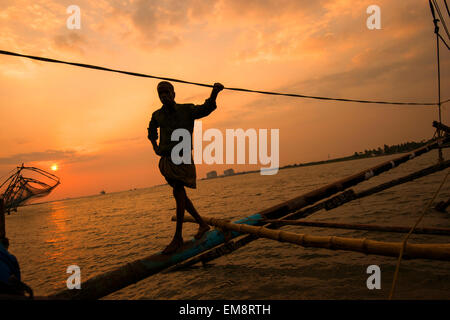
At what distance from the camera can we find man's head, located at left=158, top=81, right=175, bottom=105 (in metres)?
3.60

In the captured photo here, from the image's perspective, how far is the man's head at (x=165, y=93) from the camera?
360 centimetres

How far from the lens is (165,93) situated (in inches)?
142

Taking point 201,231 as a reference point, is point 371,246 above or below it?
above

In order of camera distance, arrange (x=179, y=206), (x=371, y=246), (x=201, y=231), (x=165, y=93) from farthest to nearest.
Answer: (x=201, y=231)
(x=179, y=206)
(x=165, y=93)
(x=371, y=246)

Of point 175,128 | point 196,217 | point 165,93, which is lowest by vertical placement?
point 196,217

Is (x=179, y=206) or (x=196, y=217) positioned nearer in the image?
(x=179, y=206)

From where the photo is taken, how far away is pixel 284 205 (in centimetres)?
496

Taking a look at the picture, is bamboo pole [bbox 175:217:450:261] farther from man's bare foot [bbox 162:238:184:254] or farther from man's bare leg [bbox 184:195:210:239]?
man's bare foot [bbox 162:238:184:254]

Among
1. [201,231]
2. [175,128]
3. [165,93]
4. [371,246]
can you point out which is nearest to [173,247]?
[201,231]

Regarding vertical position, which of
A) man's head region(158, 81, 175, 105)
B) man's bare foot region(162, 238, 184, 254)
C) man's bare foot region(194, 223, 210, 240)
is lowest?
man's bare foot region(162, 238, 184, 254)

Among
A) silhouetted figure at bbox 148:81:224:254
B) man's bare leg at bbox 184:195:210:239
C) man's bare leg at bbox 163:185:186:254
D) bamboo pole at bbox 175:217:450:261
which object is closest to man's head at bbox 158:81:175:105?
silhouetted figure at bbox 148:81:224:254

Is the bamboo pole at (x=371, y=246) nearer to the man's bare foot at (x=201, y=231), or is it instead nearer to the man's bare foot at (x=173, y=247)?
the man's bare foot at (x=201, y=231)

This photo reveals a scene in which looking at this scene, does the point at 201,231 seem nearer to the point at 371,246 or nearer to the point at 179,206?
the point at 179,206
